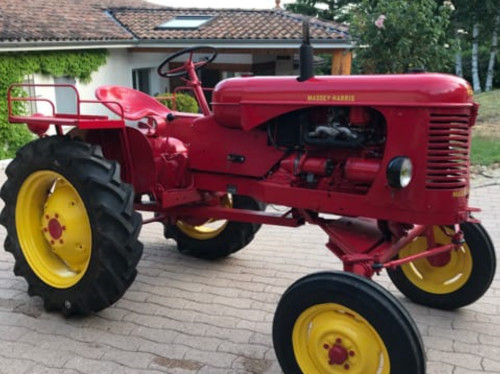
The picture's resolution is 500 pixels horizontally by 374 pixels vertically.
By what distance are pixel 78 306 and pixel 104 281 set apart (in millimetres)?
300

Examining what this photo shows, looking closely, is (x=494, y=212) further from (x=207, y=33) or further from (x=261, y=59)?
(x=261, y=59)

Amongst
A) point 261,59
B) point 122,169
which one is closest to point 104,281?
point 122,169

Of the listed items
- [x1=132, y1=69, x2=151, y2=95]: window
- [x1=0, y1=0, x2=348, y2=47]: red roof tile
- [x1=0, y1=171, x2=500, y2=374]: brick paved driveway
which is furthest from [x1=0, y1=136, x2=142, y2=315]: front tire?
[x1=132, y1=69, x2=151, y2=95]: window

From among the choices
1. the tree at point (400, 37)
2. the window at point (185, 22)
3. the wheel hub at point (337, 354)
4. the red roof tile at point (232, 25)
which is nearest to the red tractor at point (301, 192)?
the wheel hub at point (337, 354)

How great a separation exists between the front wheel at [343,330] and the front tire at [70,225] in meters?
1.09

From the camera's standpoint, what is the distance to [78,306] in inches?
133

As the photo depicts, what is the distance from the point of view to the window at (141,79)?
49.4 feet

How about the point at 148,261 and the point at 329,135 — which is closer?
the point at 329,135

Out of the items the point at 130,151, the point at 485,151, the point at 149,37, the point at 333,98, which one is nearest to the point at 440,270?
the point at 333,98

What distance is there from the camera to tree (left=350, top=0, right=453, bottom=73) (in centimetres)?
953

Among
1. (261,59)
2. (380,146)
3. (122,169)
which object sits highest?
(380,146)

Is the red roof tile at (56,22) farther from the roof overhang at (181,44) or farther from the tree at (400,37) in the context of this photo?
the tree at (400,37)

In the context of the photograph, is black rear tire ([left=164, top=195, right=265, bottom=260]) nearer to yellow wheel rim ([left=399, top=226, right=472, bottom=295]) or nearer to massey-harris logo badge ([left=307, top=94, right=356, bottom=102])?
yellow wheel rim ([left=399, top=226, right=472, bottom=295])

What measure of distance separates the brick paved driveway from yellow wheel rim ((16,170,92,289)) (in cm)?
30
